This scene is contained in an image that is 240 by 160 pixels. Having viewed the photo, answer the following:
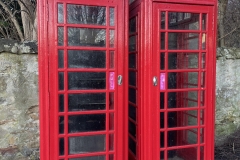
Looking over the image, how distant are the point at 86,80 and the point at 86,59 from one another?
227mm

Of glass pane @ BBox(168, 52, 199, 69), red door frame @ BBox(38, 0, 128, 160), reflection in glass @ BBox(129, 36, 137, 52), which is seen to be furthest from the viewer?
reflection in glass @ BBox(129, 36, 137, 52)

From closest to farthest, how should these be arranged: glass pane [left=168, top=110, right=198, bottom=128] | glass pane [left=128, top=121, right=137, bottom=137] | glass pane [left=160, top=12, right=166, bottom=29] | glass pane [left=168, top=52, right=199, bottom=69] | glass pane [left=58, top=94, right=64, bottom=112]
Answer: glass pane [left=58, top=94, right=64, bottom=112] < glass pane [left=160, top=12, right=166, bottom=29] < glass pane [left=168, top=52, right=199, bottom=69] < glass pane [left=168, top=110, right=198, bottom=128] < glass pane [left=128, top=121, right=137, bottom=137]

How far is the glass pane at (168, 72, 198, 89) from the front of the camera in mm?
3129

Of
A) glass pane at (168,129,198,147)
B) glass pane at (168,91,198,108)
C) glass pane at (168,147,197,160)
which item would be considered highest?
glass pane at (168,91,198,108)

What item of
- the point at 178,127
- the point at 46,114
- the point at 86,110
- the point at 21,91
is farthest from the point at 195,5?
the point at 21,91

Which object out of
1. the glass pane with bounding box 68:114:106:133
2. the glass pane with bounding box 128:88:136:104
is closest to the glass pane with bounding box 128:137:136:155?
the glass pane with bounding box 128:88:136:104

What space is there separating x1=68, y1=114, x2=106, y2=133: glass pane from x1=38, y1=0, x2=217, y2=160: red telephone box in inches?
0.4

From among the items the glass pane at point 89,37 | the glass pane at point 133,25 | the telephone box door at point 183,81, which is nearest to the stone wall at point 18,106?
the glass pane at point 89,37

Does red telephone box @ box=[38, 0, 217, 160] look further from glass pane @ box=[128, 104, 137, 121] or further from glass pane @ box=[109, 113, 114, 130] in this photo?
glass pane @ box=[128, 104, 137, 121]

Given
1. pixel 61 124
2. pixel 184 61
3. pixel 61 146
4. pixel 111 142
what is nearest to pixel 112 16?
pixel 184 61

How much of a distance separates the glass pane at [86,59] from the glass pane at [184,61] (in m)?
0.80

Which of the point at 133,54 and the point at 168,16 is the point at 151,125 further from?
the point at 168,16

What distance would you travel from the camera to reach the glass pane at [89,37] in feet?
9.28

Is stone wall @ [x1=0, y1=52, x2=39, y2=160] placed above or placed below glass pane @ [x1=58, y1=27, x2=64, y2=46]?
below
